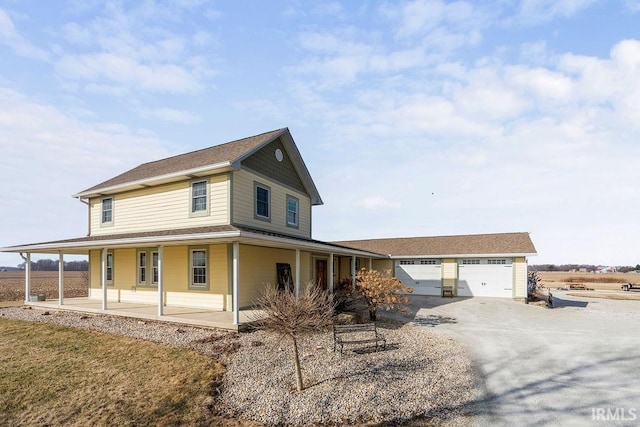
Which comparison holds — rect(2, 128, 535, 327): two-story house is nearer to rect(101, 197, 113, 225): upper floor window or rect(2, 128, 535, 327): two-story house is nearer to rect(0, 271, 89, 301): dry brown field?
rect(101, 197, 113, 225): upper floor window

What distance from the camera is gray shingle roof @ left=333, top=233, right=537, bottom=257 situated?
76.8ft

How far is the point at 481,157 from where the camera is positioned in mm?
18219

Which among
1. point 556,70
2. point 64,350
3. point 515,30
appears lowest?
point 64,350

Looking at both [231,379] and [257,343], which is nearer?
[231,379]

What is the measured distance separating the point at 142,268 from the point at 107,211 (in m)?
3.88

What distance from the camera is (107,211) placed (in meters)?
17.6

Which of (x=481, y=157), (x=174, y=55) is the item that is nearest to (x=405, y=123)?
(x=481, y=157)

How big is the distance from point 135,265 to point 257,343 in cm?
978

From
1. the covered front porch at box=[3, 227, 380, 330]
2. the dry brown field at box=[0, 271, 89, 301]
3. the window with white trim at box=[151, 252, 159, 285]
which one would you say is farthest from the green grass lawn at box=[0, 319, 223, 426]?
the dry brown field at box=[0, 271, 89, 301]

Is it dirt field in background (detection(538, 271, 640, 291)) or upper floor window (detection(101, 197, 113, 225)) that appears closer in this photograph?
upper floor window (detection(101, 197, 113, 225))

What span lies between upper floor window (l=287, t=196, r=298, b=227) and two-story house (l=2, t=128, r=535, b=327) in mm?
54

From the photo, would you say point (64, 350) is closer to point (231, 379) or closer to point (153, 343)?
point (153, 343)

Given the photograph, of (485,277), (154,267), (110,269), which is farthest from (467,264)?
(110,269)

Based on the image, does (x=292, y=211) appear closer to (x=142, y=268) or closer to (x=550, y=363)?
(x=142, y=268)
